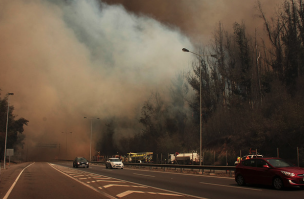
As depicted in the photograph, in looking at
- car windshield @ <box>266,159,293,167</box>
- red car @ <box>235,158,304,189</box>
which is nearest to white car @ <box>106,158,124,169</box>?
red car @ <box>235,158,304,189</box>

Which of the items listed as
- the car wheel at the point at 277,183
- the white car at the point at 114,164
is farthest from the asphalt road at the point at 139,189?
the white car at the point at 114,164

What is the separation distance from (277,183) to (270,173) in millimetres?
559

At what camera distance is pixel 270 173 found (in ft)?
47.6

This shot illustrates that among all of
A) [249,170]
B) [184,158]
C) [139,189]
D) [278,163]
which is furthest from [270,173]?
[184,158]

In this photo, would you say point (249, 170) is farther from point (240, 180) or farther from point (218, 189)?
point (218, 189)

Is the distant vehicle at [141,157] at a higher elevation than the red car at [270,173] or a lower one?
lower

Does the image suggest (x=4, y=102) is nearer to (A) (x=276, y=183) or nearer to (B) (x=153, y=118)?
(B) (x=153, y=118)

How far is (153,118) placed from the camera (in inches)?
2980

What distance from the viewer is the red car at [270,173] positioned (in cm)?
1353

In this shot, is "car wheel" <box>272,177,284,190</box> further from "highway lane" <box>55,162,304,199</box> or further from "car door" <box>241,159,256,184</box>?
"car door" <box>241,159,256,184</box>

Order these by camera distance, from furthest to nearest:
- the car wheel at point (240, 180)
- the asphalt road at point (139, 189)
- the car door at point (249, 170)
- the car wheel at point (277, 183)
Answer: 1. the car wheel at point (240, 180)
2. the car door at point (249, 170)
3. the car wheel at point (277, 183)
4. the asphalt road at point (139, 189)

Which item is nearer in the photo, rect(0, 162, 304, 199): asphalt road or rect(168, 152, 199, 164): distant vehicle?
rect(0, 162, 304, 199): asphalt road

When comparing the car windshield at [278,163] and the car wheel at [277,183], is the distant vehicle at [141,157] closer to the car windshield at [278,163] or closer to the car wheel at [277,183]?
the car windshield at [278,163]

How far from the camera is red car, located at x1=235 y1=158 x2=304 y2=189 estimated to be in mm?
13531
